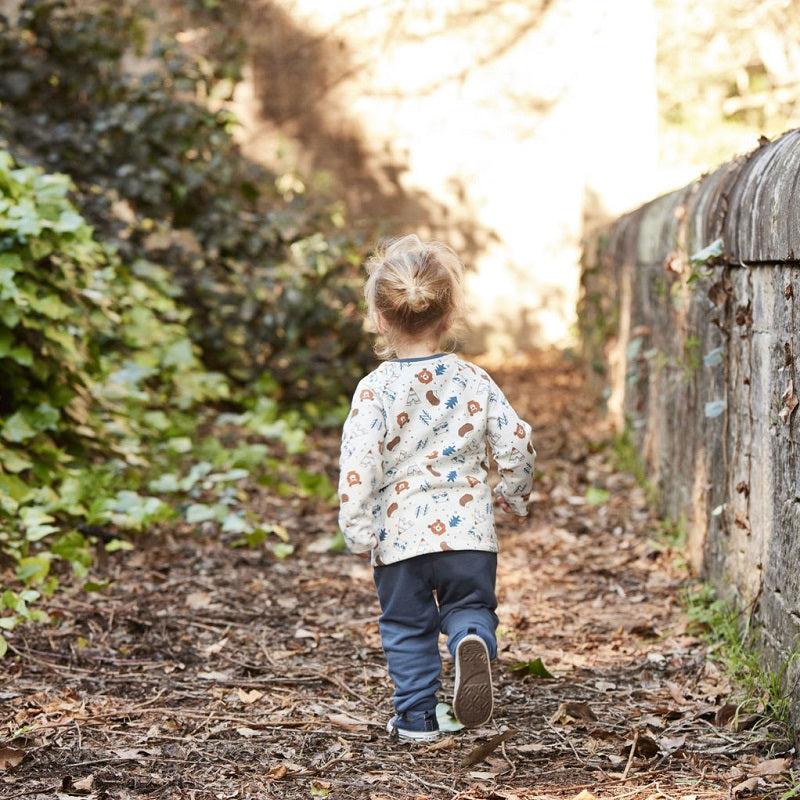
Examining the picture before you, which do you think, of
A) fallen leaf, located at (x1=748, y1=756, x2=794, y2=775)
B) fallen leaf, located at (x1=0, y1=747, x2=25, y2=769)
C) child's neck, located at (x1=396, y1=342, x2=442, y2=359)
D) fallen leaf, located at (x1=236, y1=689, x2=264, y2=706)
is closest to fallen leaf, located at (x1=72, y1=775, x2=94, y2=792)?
fallen leaf, located at (x1=0, y1=747, x2=25, y2=769)

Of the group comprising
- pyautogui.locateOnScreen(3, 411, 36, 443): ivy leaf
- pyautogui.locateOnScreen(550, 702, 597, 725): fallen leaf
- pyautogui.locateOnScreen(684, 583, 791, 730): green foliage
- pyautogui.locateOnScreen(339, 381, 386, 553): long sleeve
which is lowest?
pyautogui.locateOnScreen(550, 702, 597, 725): fallen leaf

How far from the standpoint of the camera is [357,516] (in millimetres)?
2920

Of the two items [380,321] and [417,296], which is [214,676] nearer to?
[380,321]

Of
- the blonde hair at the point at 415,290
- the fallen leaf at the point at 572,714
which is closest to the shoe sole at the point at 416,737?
the fallen leaf at the point at 572,714

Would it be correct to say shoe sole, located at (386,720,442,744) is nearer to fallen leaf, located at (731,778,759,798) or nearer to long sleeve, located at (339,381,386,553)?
long sleeve, located at (339,381,386,553)

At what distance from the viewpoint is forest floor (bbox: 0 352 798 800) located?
268 centimetres

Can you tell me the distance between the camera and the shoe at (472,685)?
110 inches

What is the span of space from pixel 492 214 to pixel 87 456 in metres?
5.44

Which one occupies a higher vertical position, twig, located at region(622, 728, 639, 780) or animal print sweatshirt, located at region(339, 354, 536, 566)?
animal print sweatshirt, located at region(339, 354, 536, 566)

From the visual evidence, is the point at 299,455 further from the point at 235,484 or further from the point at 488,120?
the point at 488,120

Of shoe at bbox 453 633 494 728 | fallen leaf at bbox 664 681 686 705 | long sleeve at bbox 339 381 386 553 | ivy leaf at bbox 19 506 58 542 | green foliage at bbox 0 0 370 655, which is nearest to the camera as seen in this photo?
shoe at bbox 453 633 494 728

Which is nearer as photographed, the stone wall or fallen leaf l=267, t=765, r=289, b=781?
fallen leaf l=267, t=765, r=289, b=781

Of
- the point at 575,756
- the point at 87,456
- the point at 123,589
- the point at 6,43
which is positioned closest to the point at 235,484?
the point at 87,456

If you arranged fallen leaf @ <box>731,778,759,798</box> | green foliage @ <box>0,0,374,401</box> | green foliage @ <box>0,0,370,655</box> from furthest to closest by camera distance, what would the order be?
green foliage @ <box>0,0,374,401</box>, green foliage @ <box>0,0,370,655</box>, fallen leaf @ <box>731,778,759,798</box>
